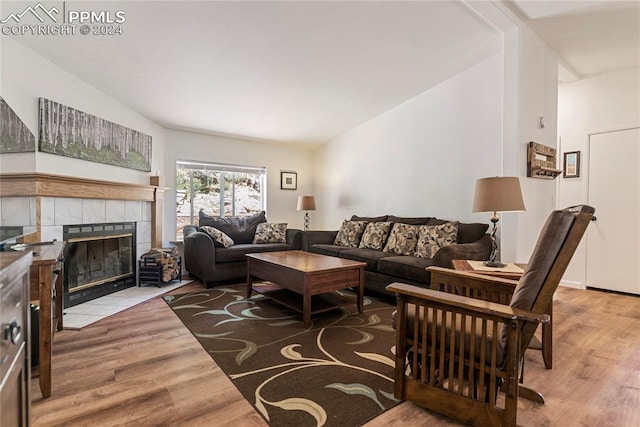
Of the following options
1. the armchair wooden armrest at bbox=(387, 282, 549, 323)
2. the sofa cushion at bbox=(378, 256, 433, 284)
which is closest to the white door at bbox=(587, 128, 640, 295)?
the sofa cushion at bbox=(378, 256, 433, 284)

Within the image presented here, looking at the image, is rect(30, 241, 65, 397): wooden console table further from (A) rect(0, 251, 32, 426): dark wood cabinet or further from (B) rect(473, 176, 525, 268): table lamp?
(B) rect(473, 176, 525, 268): table lamp

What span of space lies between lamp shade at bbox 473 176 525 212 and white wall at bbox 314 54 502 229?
1130 mm

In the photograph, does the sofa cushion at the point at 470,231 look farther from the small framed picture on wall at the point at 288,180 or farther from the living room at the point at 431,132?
the small framed picture on wall at the point at 288,180

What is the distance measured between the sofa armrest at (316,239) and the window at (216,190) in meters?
1.38

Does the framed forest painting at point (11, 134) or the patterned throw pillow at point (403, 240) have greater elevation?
the framed forest painting at point (11, 134)

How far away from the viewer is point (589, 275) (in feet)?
12.8

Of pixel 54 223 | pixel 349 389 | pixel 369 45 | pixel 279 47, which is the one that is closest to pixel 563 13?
pixel 369 45

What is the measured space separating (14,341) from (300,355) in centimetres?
161

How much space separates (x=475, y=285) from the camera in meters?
1.97

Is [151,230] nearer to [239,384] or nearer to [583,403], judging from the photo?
[239,384]

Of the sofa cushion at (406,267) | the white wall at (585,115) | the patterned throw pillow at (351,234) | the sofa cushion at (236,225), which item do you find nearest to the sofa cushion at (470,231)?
the sofa cushion at (406,267)

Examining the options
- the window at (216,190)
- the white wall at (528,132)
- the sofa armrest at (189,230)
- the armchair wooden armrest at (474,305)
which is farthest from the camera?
the window at (216,190)

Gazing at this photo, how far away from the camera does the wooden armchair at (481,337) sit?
1292 millimetres

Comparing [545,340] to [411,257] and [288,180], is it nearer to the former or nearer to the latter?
[411,257]
